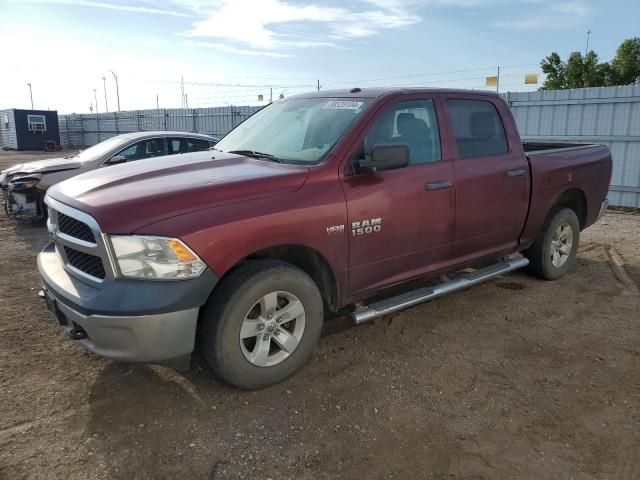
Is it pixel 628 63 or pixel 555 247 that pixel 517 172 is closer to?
pixel 555 247

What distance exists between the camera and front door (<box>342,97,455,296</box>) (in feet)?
11.7

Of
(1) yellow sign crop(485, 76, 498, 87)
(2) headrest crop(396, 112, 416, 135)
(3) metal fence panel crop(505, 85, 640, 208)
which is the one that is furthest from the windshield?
(1) yellow sign crop(485, 76, 498, 87)

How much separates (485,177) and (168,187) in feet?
9.04

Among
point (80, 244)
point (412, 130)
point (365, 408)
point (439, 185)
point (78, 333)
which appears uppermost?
point (412, 130)

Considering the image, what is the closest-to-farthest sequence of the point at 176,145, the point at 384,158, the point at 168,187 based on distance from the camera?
the point at 168,187, the point at 384,158, the point at 176,145

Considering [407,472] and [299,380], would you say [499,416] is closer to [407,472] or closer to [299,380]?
[407,472]

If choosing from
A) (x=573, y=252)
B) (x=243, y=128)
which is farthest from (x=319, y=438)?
(x=573, y=252)

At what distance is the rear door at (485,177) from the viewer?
431 cm

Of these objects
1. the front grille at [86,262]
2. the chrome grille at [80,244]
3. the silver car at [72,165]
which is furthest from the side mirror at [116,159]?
the front grille at [86,262]

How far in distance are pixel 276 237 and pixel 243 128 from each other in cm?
186

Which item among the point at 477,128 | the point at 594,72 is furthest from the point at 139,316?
the point at 594,72

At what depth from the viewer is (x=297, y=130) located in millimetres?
4023

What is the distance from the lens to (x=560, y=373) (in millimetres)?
3611

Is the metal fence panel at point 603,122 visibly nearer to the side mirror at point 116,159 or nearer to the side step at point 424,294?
the side step at point 424,294
